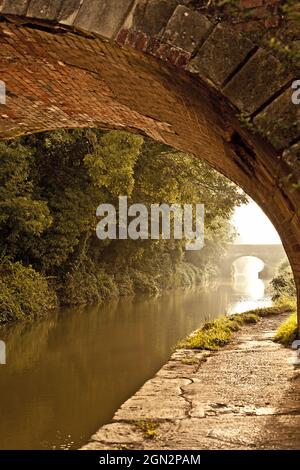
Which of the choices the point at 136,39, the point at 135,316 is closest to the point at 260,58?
the point at 136,39

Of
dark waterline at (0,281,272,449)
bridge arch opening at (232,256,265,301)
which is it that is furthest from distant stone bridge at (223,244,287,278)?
dark waterline at (0,281,272,449)

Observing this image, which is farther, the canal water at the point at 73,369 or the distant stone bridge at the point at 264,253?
the distant stone bridge at the point at 264,253

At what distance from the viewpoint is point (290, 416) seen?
4.07m

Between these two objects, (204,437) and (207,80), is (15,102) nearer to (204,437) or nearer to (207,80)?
(207,80)

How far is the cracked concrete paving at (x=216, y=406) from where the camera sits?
140 inches

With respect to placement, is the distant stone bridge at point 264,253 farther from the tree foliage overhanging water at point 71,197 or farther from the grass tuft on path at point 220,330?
the grass tuft on path at point 220,330

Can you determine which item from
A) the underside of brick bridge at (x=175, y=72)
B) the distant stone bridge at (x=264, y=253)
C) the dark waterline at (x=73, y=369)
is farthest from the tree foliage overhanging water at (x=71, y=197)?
the distant stone bridge at (x=264, y=253)

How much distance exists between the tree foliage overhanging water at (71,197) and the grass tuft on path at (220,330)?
3709 millimetres

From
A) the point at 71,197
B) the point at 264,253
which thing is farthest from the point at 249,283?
the point at 71,197

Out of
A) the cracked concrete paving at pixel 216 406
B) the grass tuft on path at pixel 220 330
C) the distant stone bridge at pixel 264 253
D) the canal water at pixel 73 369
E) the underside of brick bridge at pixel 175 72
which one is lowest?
the canal water at pixel 73 369

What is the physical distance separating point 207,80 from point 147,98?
4.39ft

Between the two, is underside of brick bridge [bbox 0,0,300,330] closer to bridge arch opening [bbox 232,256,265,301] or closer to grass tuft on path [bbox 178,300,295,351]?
grass tuft on path [bbox 178,300,295,351]

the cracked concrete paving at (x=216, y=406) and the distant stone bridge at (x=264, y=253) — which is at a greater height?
the distant stone bridge at (x=264, y=253)

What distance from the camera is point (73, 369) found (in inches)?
333
